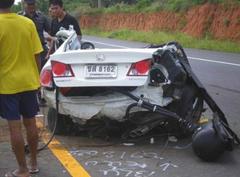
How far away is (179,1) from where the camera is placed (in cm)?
3959

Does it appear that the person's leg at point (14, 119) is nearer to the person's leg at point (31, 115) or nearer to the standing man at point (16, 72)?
the standing man at point (16, 72)

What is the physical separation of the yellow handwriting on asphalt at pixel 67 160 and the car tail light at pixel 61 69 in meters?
0.80

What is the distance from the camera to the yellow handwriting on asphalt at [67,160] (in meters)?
5.56

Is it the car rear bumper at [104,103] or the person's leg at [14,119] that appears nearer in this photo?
the person's leg at [14,119]

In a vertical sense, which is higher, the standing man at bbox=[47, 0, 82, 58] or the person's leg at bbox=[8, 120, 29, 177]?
the standing man at bbox=[47, 0, 82, 58]

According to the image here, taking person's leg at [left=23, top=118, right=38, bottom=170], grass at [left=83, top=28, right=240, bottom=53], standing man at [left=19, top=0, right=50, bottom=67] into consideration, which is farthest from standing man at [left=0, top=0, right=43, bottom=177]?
grass at [left=83, top=28, right=240, bottom=53]

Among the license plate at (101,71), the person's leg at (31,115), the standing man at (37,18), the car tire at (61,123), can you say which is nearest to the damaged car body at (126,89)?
the license plate at (101,71)

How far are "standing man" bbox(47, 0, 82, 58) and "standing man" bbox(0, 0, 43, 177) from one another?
3.62 m

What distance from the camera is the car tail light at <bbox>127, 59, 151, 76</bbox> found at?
6.35m

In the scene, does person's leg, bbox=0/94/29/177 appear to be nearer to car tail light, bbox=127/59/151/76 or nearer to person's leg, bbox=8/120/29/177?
person's leg, bbox=8/120/29/177

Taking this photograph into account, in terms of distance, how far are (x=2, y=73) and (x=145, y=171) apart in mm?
1611

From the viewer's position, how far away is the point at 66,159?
6.03 m

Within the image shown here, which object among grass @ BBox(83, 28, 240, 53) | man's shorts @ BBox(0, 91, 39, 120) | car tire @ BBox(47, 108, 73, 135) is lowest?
grass @ BBox(83, 28, 240, 53)

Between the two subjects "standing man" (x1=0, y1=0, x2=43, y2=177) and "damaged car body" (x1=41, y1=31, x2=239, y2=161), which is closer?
"standing man" (x1=0, y1=0, x2=43, y2=177)
